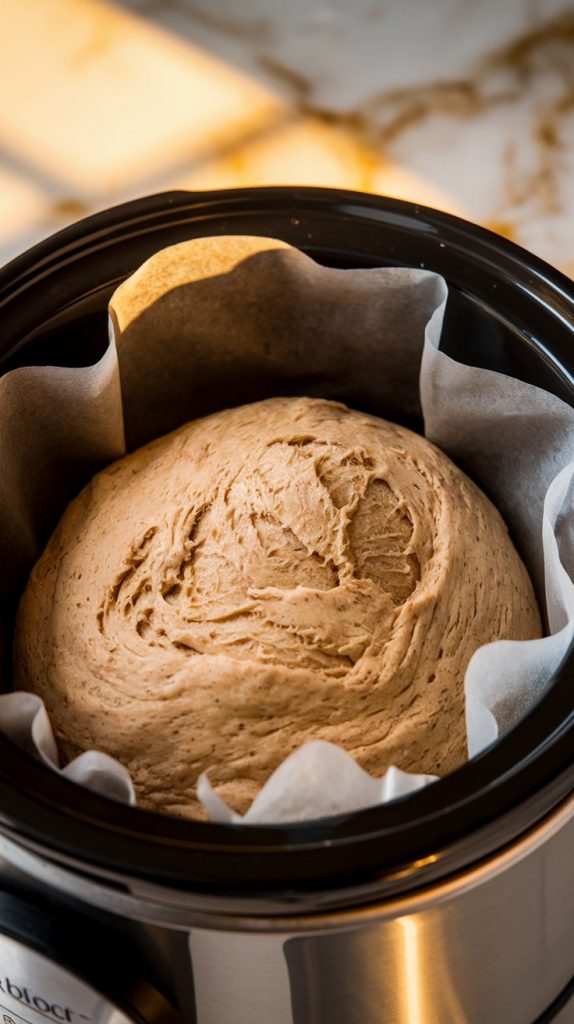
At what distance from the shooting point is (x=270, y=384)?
904 millimetres

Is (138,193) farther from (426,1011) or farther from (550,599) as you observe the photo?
(426,1011)

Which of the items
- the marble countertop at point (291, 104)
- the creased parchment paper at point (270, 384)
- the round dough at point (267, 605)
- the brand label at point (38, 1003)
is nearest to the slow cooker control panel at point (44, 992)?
the brand label at point (38, 1003)

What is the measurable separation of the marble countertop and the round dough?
20.5 inches

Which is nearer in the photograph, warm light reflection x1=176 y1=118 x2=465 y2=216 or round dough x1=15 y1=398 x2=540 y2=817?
round dough x1=15 y1=398 x2=540 y2=817

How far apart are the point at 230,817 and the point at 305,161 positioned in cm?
86

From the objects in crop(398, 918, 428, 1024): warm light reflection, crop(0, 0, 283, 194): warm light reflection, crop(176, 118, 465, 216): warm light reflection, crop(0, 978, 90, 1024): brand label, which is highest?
crop(0, 0, 283, 194): warm light reflection

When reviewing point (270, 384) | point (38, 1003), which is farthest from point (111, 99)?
point (38, 1003)

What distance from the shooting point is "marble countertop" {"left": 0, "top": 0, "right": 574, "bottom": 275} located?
4.13 ft

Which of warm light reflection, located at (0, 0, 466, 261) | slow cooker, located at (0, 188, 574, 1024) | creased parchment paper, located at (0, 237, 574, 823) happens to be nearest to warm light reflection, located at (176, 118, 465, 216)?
warm light reflection, located at (0, 0, 466, 261)

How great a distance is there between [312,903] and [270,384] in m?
0.46

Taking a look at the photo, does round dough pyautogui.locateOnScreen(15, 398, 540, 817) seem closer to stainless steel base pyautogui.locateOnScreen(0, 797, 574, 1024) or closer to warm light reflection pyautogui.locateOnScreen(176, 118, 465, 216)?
stainless steel base pyautogui.locateOnScreen(0, 797, 574, 1024)

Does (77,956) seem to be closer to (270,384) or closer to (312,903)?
(312,903)

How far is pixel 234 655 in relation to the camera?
70cm

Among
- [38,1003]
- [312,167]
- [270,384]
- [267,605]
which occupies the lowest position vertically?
[38,1003]
